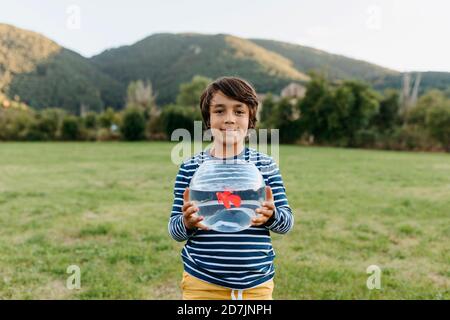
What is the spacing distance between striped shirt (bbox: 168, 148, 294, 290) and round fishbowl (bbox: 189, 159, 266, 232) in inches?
1.9

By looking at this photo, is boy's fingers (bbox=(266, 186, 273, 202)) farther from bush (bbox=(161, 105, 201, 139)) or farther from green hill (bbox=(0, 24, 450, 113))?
green hill (bbox=(0, 24, 450, 113))

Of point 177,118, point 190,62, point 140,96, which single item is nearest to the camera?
point 177,118

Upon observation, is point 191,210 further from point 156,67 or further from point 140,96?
point 156,67

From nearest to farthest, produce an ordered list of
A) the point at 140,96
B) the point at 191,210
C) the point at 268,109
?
the point at 191,210, the point at 268,109, the point at 140,96

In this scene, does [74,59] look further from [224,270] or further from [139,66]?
[224,270]

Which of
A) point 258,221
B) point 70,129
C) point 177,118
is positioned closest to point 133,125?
point 177,118

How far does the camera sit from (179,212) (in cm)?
178

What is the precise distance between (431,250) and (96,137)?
29879 millimetres

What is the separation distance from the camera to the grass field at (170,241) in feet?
12.3

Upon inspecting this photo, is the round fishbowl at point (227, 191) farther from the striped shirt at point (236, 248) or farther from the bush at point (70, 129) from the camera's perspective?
the bush at point (70, 129)

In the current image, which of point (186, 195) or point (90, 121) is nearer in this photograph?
point (186, 195)

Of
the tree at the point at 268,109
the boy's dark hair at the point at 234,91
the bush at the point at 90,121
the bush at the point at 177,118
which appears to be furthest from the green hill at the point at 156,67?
the boy's dark hair at the point at 234,91

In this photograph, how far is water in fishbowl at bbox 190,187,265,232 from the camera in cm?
163

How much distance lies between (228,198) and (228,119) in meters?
0.33
